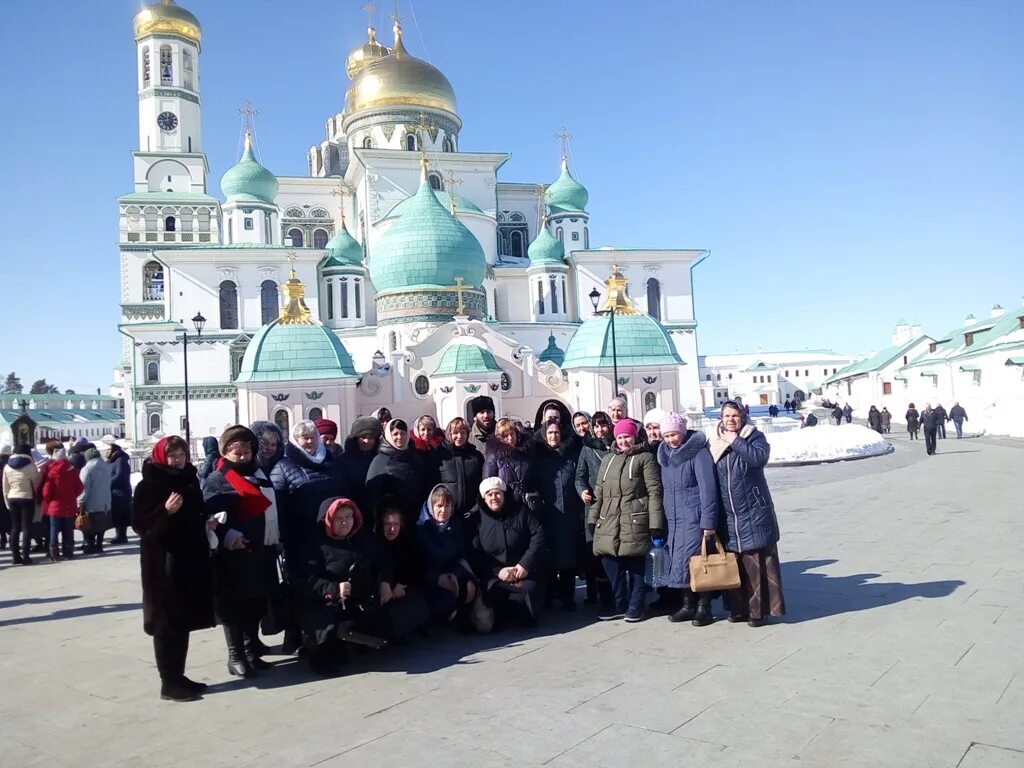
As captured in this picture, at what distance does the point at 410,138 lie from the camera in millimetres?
36219

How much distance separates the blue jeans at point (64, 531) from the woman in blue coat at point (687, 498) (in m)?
8.06

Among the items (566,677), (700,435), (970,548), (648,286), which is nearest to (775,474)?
(970,548)

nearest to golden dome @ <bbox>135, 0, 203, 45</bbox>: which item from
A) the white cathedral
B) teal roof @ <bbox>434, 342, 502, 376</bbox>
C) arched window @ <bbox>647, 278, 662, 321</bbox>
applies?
the white cathedral

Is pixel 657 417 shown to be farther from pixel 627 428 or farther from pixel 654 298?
pixel 654 298

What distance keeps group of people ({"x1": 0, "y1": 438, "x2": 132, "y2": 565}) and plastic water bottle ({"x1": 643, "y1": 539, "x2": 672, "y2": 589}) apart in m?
7.66

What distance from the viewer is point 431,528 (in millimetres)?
5859

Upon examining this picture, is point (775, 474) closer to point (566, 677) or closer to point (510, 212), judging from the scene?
point (566, 677)

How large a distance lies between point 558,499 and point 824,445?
1431cm

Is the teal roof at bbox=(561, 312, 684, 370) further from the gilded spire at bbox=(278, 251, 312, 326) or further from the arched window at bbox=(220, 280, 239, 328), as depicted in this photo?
the arched window at bbox=(220, 280, 239, 328)

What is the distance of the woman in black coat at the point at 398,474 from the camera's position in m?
5.79

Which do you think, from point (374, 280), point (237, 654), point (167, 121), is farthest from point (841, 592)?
point (167, 121)

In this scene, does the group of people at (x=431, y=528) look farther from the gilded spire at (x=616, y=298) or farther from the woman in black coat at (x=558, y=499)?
the gilded spire at (x=616, y=298)

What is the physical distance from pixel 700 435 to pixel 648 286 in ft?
105

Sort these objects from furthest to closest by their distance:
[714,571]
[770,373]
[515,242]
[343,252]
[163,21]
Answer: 1. [770,373]
2. [515,242]
3. [163,21]
4. [343,252]
5. [714,571]
